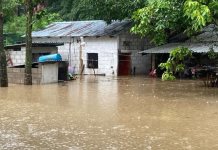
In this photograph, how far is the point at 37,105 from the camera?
49.0 feet

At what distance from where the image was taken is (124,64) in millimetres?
32344

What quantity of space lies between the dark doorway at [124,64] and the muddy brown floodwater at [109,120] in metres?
12.6

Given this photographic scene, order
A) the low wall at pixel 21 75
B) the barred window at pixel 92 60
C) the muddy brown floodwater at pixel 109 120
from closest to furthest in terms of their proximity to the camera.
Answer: the muddy brown floodwater at pixel 109 120
the low wall at pixel 21 75
the barred window at pixel 92 60

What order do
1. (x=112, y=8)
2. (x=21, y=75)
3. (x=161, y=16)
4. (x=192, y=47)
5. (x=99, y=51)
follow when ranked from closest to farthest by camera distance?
(x=161, y=16), (x=21, y=75), (x=192, y=47), (x=112, y=8), (x=99, y=51)

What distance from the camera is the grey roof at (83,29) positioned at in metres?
31.9

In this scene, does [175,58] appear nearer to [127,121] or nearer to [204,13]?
[204,13]

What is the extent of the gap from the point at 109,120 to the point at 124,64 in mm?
20687

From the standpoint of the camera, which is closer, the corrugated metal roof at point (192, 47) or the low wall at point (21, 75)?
the low wall at point (21, 75)

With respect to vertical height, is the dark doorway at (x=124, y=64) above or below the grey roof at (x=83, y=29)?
below

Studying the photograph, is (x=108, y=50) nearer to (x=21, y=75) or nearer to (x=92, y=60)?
(x=92, y=60)

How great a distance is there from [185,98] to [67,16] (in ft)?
84.0

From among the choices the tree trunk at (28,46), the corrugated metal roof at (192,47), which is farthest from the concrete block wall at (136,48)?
the tree trunk at (28,46)

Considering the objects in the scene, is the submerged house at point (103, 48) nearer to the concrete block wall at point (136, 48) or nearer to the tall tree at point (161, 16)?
the concrete block wall at point (136, 48)

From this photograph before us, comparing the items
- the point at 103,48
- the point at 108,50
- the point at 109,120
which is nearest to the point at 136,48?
the point at 108,50
